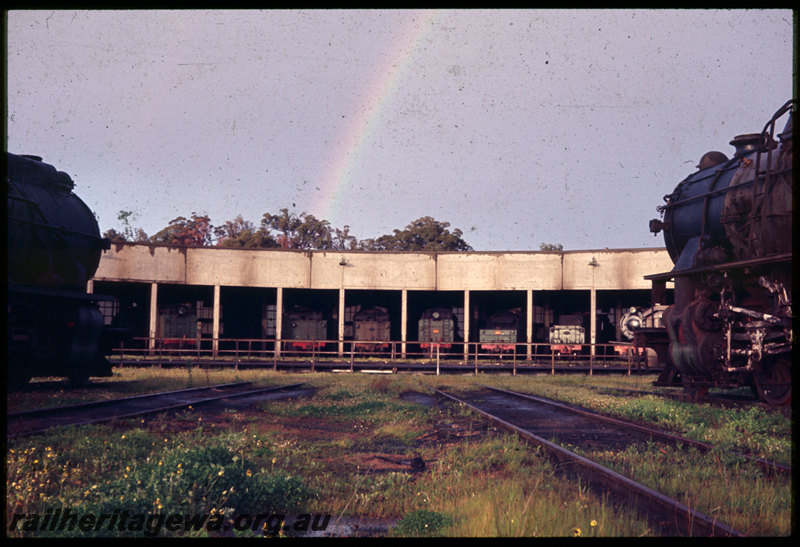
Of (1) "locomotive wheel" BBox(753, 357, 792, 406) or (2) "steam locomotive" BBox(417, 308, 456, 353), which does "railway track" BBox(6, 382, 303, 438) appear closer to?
(1) "locomotive wheel" BBox(753, 357, 792, 406)

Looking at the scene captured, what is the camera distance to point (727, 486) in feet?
18.1

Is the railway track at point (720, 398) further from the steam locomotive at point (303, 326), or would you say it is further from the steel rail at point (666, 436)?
the steam locomotive at point (303, 326)

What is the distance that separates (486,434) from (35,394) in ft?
31.5

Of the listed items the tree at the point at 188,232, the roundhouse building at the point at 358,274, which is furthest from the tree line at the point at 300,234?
the roundhouse building at the point at 358,274

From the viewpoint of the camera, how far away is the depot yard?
14.6 feet

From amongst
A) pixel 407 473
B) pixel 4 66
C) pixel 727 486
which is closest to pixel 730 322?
pixel 727 486

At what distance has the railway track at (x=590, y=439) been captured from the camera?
438 cm

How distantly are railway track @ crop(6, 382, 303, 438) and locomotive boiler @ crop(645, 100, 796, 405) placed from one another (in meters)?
10.2

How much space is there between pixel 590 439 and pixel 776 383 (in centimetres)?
490

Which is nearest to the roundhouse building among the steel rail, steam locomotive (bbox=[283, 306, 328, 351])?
steam locomotive (bbox=[283, 306, 328, 351])

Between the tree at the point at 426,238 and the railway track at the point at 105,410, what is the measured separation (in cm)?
5117

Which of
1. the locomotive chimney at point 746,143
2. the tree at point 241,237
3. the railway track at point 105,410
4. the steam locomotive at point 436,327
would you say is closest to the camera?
the railway track at point 105,410

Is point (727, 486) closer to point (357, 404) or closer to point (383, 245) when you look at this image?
point (357, 404)

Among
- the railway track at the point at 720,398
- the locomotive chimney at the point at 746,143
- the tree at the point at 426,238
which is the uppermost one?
the tree at the point at 426,238
